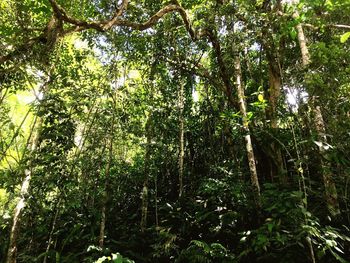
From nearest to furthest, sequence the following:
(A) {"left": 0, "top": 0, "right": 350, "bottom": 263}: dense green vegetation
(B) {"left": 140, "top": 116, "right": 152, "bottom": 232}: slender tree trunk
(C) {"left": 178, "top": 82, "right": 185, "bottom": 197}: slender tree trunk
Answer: (A) {"left": 0, "top": 0, "right": 350, "bottom": 263}: dense green vegetation → (B) {"left": 140, "top": 116, "right": 152, "bottom": 232}: slender tree trunk → (C) {"left": 178, "top": 82, "right": 185, "bottom": 197}: slender tree trunk

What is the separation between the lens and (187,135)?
9.92 metres

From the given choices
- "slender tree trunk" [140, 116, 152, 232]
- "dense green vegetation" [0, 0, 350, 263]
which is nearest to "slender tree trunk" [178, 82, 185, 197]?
"dense green vegetation" [0, 0, 350, 263]

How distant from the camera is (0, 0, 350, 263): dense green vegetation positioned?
496 cm

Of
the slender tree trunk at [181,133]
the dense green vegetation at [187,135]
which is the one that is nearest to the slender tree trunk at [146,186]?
the dense green vegetation at [187,135]

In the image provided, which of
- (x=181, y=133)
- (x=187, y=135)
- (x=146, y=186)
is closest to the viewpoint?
(x=146, y=186)

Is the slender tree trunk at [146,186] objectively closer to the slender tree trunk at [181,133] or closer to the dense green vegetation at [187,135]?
the dense green vegetation at [187,135]

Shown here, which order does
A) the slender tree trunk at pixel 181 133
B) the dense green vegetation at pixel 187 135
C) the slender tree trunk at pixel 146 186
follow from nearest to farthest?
the dense green vegetation at pixel 187 135
the slender tree trunk at pixel 146 186
the slender tree trunk at pixel 181 133

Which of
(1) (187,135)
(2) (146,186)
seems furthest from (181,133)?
(2) (146,186)

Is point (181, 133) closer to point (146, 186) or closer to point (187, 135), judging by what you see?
point (187, 135)

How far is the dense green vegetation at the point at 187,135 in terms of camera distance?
496cm

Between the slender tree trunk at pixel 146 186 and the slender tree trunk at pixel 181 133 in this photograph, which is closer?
the slender tree trunk at pixel 146 186

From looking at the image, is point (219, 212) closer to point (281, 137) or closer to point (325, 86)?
point (281, 137)

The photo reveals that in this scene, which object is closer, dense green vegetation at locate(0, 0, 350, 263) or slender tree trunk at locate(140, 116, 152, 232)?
dense green vegetation at locate(0, 0, 350, 263)

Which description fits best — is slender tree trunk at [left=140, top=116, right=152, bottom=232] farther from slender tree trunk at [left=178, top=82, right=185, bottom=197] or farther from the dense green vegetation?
slender tree trunk at [left=178, top=82, right=185, bottom=197]
